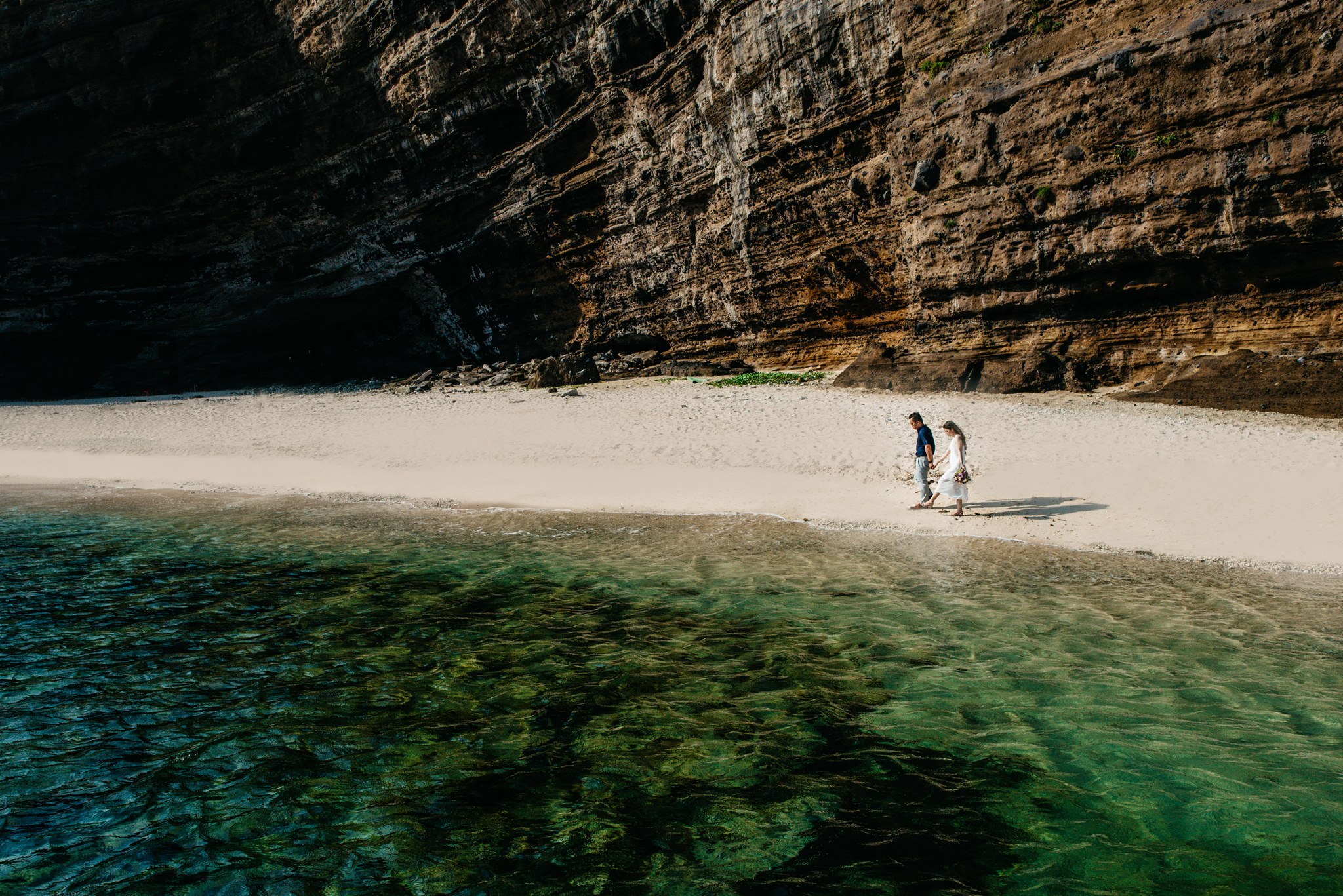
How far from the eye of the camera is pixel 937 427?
14398 mm

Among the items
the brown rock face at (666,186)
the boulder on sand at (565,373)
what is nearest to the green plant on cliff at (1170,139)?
the brown rock face at (666,186)

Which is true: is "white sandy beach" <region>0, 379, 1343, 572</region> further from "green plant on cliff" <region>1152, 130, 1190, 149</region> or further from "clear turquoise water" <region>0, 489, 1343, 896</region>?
"green plant on cliff" <region>1152, 130, 1190, 149</region>

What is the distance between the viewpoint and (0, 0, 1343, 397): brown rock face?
1436 cm

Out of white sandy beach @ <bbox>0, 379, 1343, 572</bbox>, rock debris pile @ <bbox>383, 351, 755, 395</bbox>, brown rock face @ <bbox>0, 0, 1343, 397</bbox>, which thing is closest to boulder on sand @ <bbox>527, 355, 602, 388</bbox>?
rock debris pile @ <bbox>383, 351, 755, 395</bbox>

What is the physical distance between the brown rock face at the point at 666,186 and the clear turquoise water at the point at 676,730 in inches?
382

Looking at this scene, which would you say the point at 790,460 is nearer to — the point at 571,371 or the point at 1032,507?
the point at 1032,507

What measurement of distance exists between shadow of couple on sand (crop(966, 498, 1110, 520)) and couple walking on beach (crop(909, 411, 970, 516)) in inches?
9.1

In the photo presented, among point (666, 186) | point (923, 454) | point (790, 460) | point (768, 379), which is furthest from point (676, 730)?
point (666, 186)

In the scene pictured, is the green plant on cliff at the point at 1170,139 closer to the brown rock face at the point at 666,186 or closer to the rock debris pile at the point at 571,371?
the brown rock face at the point at 666,186

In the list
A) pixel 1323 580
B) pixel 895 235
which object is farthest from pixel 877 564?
pixel 895 235

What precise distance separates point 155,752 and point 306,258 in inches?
1120

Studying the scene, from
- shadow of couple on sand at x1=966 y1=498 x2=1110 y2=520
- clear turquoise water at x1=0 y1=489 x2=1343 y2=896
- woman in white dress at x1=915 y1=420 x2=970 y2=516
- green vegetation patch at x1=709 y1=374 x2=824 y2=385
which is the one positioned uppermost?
green vegetation patch at x1=709 y1=374 x2=824 y2=385

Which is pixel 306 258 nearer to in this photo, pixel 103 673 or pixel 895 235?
pixel 895 235

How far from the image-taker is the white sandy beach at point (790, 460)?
9609 millimetres
